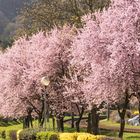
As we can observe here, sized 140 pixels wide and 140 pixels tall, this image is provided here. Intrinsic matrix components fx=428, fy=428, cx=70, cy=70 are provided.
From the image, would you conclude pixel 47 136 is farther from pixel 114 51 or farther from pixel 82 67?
pixel 82 67

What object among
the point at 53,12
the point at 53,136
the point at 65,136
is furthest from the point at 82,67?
the point at 53,12

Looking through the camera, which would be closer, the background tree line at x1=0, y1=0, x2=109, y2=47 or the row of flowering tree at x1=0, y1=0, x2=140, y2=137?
the row of flowering tree at x1=0, y1=0, x2=140, y2=137

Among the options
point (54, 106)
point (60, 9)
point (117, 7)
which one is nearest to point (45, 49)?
point (54, 106)

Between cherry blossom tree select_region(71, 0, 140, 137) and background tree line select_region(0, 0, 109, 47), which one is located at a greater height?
background tree line select_region(0, 0, 109, 47)

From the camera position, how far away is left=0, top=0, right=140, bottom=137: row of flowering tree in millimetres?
20969

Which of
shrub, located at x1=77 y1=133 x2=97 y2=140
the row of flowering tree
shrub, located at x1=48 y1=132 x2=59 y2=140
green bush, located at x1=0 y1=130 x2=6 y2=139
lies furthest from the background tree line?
shrub, located at x1=77 y1=133 x2=97 y2=140

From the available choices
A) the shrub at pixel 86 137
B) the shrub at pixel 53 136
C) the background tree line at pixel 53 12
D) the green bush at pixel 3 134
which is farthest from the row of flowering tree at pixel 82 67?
the background tree line at pixel 53 12

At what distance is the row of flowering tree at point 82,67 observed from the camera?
826 inches

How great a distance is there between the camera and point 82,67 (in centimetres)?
3103

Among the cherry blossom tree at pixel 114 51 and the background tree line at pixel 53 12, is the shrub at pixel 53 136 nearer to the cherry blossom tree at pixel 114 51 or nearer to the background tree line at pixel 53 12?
the cherry blossom tree at pixel 114 51

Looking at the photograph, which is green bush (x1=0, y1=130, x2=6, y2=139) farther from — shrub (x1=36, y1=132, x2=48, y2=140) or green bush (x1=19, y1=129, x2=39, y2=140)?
shrub (x1=36, y1=132, x2=48, y2=140)

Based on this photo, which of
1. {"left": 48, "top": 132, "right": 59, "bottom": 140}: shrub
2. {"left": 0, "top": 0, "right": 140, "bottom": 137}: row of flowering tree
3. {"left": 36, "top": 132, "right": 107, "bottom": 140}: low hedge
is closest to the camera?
{"left": 36, "top": 132, "right": 107, "bottom": 140}: low hedge

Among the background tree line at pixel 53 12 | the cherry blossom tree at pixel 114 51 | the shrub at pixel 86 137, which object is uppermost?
the background tree line at pixel 53 12

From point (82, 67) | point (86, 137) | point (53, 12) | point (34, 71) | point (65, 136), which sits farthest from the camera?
point (53, 12)
